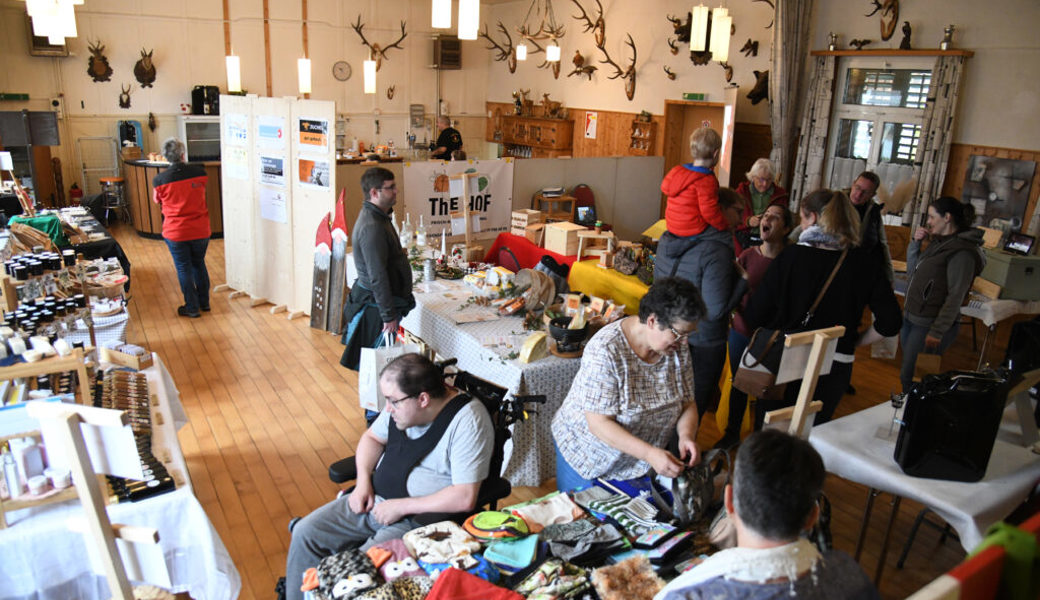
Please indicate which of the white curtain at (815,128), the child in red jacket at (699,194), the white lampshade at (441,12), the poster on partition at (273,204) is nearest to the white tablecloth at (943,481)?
the child in red jacket at (699,194)

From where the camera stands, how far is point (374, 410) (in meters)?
4.19

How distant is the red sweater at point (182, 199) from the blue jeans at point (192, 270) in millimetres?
78

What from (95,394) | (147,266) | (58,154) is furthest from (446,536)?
(58,154)

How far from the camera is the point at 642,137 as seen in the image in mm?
10336

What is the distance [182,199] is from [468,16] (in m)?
3.24

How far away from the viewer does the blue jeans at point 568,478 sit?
9.19ft

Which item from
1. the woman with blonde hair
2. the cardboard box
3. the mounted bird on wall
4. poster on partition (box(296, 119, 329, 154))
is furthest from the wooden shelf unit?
the mounted bird on wall

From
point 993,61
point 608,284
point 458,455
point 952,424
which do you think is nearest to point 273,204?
point 608,284

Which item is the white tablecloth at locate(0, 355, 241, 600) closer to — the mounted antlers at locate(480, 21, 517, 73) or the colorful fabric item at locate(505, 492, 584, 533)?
the colorful fabric item at locate(505, 492, 584, 533)

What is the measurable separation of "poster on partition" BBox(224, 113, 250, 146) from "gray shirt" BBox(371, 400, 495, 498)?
4997 millimetres

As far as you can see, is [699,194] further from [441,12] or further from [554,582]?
[554,582]

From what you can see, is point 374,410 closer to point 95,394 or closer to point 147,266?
point 95,394

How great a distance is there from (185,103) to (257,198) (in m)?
5.94

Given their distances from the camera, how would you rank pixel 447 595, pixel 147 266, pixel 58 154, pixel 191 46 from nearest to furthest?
pixel 447 595 < pixel 147 266 < pixel 58 154 < pixel 191 46
